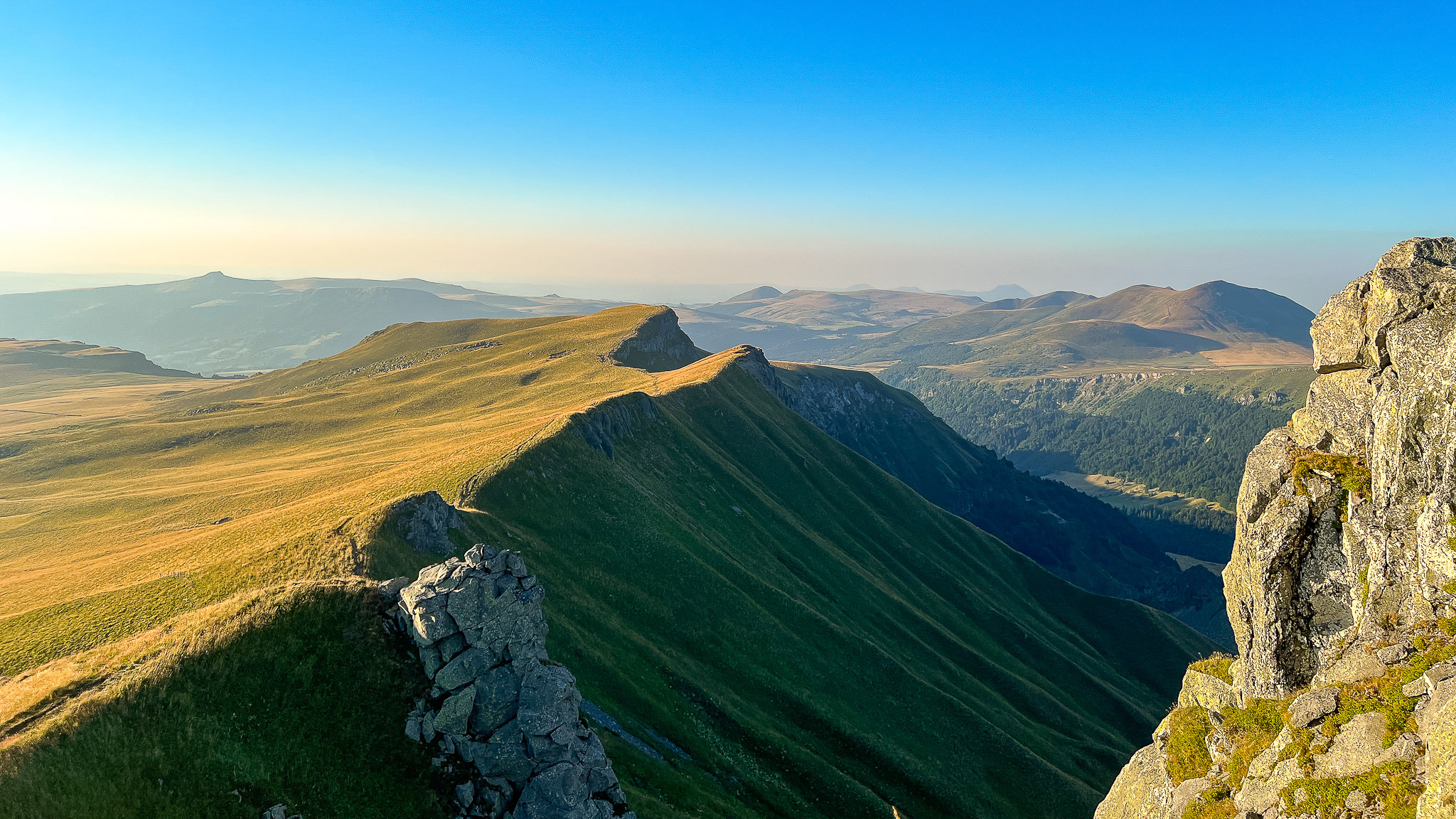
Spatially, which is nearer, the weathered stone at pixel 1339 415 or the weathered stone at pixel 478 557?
the weathered stone at pixel 1339 415

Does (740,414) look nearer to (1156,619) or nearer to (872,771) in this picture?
(872,771)

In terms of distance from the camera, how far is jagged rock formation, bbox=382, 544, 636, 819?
107ft

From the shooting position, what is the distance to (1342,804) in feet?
73.3

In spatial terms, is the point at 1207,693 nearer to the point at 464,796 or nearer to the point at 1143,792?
the point at 1143,792

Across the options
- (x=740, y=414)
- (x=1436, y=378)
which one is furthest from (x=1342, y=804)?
(x=740, y=414)

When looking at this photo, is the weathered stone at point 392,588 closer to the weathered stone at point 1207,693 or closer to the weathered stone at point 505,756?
the weathered stone at point 505,756

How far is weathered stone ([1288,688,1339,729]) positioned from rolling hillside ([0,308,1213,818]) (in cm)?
3481

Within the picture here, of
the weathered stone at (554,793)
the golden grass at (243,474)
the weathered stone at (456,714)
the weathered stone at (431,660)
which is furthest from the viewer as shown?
the golden grass at (243,474)

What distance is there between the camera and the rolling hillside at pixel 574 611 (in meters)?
30.7

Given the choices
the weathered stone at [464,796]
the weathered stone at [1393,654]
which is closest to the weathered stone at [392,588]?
the weathered stone at [464,796]

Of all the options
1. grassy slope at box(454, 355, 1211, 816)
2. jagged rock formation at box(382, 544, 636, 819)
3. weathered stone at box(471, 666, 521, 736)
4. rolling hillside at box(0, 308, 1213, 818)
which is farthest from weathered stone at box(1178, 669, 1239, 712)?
weathered stone at box(471, 666, 521, 736)

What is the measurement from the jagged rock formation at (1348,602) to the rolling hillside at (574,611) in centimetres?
3288

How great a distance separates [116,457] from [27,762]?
130573mm

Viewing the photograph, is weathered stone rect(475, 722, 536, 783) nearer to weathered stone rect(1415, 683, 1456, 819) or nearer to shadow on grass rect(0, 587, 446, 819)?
shadow on grass rect(0, 587, 446, 819)
